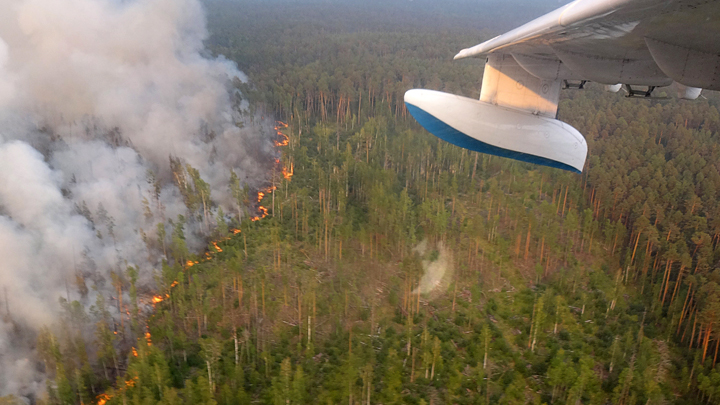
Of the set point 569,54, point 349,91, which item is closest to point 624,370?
point 569,54

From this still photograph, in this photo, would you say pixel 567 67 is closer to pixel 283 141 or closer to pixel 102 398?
pixel 102 398

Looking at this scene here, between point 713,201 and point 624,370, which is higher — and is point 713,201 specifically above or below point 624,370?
above

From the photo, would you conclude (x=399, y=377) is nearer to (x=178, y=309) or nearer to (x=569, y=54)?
(x=178, y=309)

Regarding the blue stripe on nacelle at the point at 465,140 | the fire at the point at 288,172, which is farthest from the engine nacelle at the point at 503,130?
the fire at the point at 288,172

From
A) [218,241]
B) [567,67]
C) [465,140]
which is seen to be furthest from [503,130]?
[218,241]

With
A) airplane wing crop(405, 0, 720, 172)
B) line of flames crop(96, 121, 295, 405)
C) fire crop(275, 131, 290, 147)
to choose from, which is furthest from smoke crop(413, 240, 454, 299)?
fire crop(275, 131, 290, 147)

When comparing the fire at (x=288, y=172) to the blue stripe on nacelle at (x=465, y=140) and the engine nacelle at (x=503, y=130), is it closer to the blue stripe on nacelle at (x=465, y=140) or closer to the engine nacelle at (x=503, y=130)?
the blue stripe on nacelle at (x=465, y=140)
